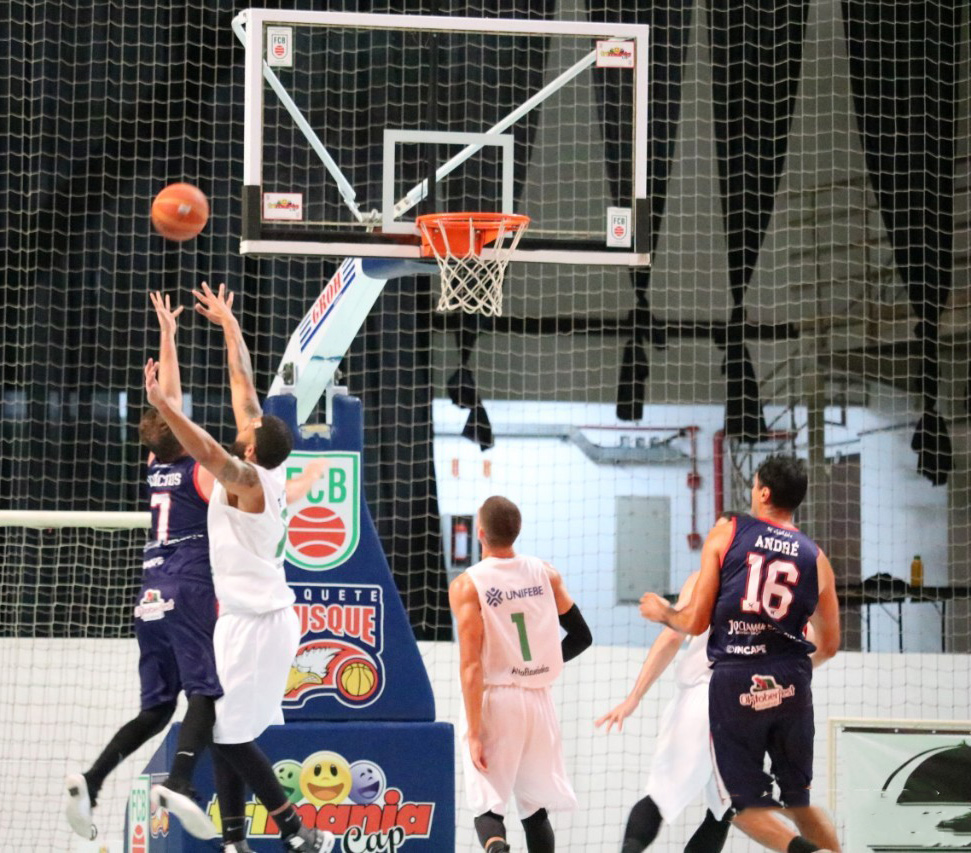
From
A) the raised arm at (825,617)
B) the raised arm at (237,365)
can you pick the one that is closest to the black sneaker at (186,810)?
the raised arm at (237,365)

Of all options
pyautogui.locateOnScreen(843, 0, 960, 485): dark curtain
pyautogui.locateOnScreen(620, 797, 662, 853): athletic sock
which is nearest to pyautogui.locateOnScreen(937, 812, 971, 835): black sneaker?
pyautogui.locateOnScreen(620, 797, 662, 853): athletic sock

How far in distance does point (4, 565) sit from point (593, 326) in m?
5.40

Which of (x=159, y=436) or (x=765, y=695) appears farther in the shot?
(x=159, y=436)

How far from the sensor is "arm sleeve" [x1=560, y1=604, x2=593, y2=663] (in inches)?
251

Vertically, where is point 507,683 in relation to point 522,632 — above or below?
below

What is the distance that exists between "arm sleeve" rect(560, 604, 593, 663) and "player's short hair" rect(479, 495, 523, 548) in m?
0.53

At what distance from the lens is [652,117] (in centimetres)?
1269

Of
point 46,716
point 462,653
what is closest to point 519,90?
point 46,716

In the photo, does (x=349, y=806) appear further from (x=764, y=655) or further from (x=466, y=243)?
(x=466, y=243)

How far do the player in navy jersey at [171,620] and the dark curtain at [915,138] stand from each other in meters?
8.17

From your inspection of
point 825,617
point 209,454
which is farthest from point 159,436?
point 825,617

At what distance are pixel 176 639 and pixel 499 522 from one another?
4.54ft

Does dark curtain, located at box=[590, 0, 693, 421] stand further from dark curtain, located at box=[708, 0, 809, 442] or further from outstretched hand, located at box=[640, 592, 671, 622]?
outstretched hand, located at box=[640, 592, 671, 622]

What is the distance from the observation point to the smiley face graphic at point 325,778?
6.90 metres
